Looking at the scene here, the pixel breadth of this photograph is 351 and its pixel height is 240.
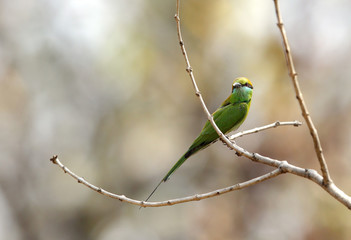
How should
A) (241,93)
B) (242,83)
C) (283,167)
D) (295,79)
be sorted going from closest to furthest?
(295,79) < (283,167) < (242,83) < (241,93)

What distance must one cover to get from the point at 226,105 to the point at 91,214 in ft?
26.7

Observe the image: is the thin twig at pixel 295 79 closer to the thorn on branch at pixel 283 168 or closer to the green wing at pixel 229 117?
the thorn on branch at pixel 283 168

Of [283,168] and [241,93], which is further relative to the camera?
[241,93]

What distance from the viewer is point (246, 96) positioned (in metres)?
4.24

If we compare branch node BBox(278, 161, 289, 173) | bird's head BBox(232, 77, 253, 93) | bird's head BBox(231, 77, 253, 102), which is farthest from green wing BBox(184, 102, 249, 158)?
branch node BBox(278, 161, 289, 173)

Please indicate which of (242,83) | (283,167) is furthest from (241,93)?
(283,167)

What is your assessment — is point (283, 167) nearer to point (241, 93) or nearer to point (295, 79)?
point (295, 79)

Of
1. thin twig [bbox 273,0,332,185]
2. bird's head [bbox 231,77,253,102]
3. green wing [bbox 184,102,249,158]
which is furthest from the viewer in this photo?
bird's head [bbox 231,77,253,102]

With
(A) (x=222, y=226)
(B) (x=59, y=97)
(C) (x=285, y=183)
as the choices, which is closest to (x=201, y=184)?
(A) (x=222, y=226)

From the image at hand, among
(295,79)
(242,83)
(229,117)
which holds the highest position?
(242,83)

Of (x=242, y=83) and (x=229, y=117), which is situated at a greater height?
(x=242, y=83)

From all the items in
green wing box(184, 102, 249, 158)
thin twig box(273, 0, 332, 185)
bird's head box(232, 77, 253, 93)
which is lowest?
thin twig box(273, 0, 332, 185)

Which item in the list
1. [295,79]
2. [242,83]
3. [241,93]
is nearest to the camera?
[295,79]

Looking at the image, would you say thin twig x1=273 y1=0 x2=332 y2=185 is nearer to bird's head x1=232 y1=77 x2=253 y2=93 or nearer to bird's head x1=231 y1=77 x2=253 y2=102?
bird's head x1=232 y1=77 x2=253 y2=93
